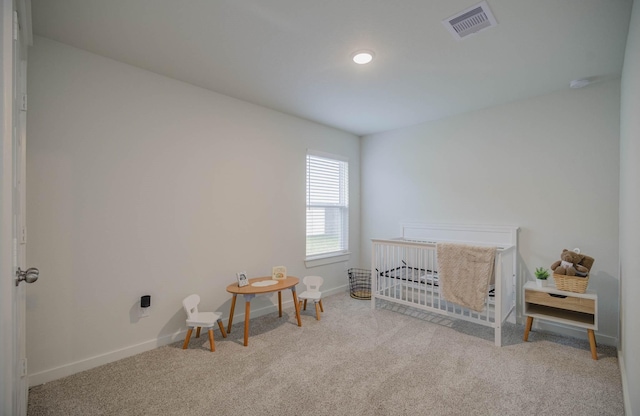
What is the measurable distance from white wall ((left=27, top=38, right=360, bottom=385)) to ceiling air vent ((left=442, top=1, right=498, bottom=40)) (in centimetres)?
211

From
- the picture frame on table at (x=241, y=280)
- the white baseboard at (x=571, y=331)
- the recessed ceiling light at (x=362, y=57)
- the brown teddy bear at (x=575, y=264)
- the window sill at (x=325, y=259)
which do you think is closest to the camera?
the recessed ceiling light at (x=362, y=57)

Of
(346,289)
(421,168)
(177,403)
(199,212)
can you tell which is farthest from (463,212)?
(177,403)

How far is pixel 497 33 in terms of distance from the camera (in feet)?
6.35

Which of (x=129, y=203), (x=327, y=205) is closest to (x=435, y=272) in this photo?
(x=327, y=205)

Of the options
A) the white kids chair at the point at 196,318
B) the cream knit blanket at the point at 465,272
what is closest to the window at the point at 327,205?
the white kids chair at the point at 196,318

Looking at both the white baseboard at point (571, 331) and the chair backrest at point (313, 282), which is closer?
the white baseboard at point (571, 331)

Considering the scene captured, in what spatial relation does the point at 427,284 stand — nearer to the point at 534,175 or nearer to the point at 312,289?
the point at 312,289

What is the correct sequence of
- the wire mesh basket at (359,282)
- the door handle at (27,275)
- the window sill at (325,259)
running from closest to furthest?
the door handle at (27,275), the window sill at (325,259), the wire mesh basket at (359,282)

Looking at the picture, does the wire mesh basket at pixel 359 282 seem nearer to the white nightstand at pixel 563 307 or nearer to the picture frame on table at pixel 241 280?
the picture frame on table at pixel 241 280

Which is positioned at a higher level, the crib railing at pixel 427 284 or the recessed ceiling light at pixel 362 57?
the recessed ceiling light at pixel 362 57

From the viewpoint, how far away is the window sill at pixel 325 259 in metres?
3.81

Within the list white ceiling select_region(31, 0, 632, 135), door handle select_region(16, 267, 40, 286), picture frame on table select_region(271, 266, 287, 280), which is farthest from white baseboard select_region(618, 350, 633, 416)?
door handle select_region(16, 267, 40, 286)

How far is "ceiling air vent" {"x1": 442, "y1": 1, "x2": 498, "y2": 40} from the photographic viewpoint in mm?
1712

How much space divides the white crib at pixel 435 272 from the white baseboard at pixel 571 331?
30 centimetres
